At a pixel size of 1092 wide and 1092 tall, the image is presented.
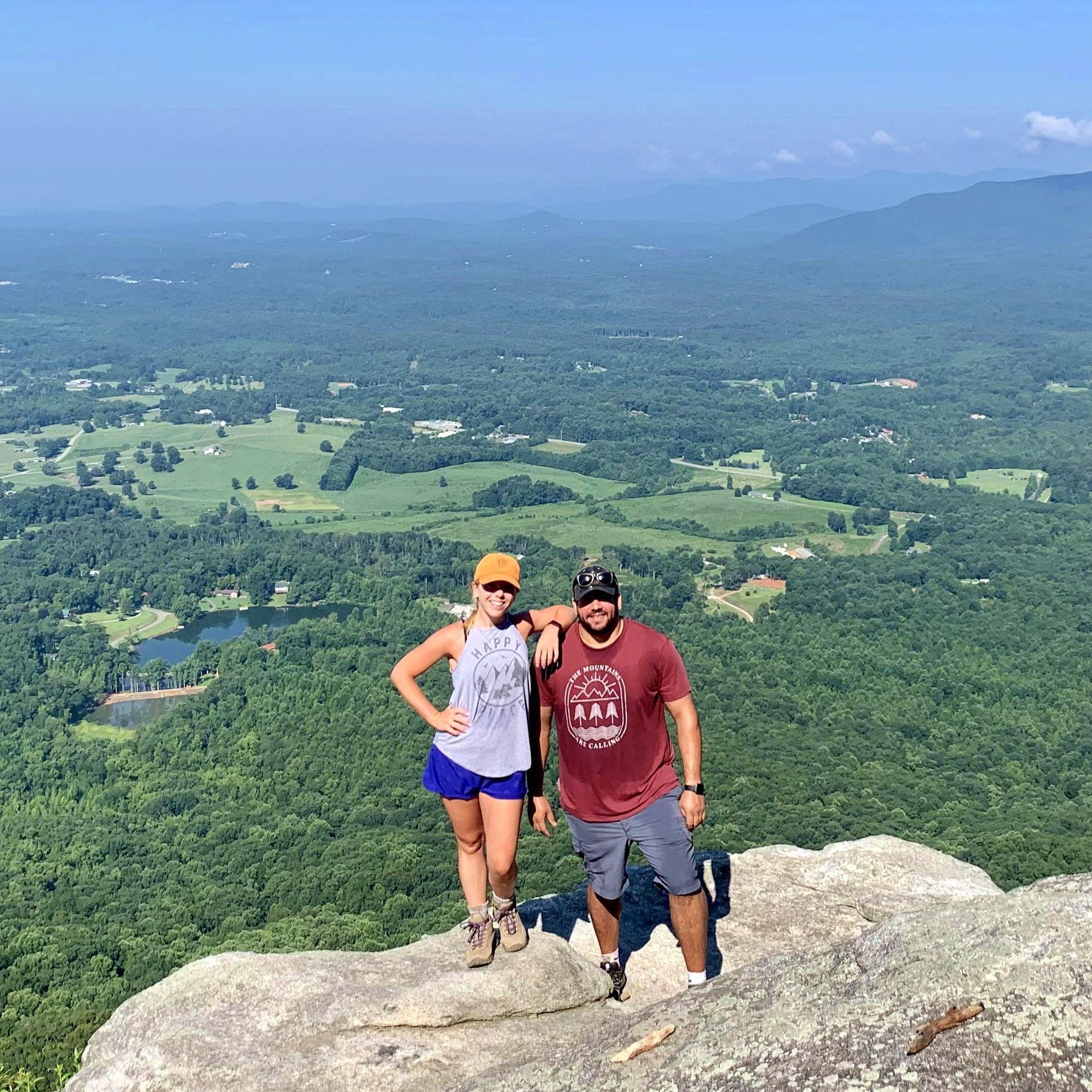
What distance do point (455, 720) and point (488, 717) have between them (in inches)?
8.8

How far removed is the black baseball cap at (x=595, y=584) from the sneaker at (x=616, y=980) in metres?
2.68

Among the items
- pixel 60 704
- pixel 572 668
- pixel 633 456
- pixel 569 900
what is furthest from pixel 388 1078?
pixel 633 456

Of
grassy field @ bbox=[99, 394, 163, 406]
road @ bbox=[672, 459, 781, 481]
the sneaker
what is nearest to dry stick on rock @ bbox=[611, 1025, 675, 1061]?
the sneaker

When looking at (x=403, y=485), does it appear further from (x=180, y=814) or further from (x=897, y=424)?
(x=180, y=814)

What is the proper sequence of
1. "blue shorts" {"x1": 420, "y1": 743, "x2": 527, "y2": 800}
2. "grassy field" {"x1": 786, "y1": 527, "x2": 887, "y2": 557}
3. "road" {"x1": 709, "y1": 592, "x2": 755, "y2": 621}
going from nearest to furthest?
1. "blue shorts" {"x1": 420, "y1": 743, "x2": 527, "y2": 800}
2. "road" {"x1": 709, "y1": 592, "x2": 755, "y2": 621}
3. "grassy field" {"x1": 786, "y1": 527, "x2": 887, "y2": 557}

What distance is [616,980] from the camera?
8.55 m

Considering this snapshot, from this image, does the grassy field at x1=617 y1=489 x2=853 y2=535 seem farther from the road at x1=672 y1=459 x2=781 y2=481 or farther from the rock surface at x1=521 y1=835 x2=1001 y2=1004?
the rock surface at x1=521 y1=835 x2=1001 y2=1004

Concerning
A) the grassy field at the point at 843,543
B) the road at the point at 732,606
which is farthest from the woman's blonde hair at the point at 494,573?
the grassy field at the point at 843,543

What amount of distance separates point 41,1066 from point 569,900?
31.0 ft

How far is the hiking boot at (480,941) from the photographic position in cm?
841

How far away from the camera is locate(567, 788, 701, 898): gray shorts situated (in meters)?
8.19

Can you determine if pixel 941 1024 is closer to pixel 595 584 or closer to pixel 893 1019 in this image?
pixel 893 1019

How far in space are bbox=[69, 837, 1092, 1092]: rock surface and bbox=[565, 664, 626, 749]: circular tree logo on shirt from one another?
1631 mm

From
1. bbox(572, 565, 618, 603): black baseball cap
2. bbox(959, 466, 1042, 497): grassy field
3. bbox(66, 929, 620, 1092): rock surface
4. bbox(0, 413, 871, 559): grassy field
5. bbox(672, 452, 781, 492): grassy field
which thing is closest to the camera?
bbox(66, 929, 620, 1092): rock surface
